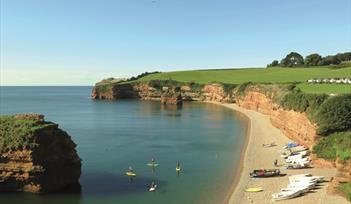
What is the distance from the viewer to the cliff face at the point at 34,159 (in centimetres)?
3978

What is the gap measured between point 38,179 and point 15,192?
2866mm

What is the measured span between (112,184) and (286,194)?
64.2ft

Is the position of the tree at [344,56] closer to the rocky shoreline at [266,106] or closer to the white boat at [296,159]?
the rocky shoreline at [266,106]

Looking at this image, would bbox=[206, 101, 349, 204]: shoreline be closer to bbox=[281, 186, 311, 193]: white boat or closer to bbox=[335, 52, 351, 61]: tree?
bbox=[281, 186, 311, 193]: white boat

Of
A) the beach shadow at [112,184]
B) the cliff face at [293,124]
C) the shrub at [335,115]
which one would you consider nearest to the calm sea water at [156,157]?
the beach shadow at [112,184]

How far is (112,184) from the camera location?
1789 inches

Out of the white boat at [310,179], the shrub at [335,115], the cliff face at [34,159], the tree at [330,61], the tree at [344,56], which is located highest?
the tree at [344,56]

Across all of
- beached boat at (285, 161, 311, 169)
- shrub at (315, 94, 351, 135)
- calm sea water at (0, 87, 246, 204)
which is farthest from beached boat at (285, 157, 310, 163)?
calm sea water at (0, 87, 246, 204)

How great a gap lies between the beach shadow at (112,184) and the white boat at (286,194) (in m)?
12.8

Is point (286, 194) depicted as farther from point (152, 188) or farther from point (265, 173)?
point (152, 188)

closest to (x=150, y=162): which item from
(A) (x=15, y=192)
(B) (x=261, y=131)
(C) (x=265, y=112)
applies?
(A) (x=15, y=192)

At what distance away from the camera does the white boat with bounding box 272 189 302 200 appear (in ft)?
124

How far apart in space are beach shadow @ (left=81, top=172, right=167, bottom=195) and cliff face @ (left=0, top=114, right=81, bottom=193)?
11.2 feet

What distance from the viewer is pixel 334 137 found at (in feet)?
162
